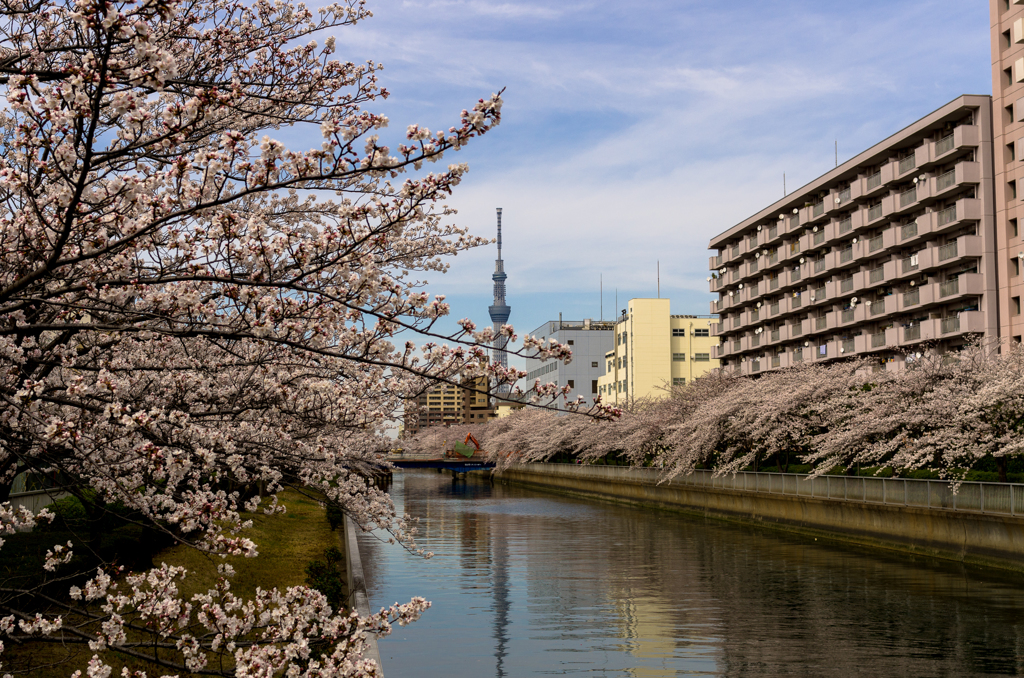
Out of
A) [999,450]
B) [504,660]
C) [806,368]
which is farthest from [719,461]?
[504,660]

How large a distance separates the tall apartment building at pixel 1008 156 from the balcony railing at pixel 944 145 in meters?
2.22

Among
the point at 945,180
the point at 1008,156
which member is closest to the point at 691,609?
the point at 1008,156

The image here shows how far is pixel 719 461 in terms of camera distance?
1736 inches

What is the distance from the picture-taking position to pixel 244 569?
21234 mm

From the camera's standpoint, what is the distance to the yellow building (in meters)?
115

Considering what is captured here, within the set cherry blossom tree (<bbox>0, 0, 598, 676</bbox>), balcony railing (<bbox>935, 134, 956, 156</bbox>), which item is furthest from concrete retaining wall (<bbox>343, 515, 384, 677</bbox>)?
balcony railing (<bbox>935, 134, 956, 156</bbox>)

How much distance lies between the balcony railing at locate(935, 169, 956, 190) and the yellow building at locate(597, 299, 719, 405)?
5889 centimetres

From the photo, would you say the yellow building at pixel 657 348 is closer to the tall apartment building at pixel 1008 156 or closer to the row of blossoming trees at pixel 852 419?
the row of blossoming trees at pixel 852 419

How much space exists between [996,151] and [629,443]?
2712 cm

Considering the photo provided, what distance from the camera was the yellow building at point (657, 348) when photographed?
376ft

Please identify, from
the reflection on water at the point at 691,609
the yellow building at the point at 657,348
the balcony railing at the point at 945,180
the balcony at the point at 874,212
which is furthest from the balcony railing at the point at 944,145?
the yellow building at the point at 657,348

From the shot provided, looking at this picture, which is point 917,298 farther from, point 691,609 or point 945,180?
point 691,609

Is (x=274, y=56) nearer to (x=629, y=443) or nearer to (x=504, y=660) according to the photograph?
(x=504, y=660)

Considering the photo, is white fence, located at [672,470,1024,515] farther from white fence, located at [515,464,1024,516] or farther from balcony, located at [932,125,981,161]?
balcony, located at [932,125,981,161]
